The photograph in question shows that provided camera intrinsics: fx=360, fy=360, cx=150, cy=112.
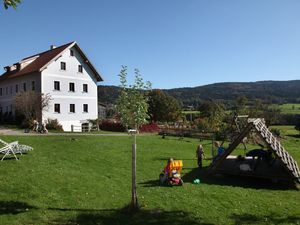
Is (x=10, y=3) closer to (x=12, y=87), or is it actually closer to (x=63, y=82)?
(x=63, y=82)

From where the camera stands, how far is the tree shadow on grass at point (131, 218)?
32.2 ft

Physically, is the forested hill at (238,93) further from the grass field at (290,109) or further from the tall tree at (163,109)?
the tall tree at (163,109)

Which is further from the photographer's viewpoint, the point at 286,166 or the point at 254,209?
the point at 286,166

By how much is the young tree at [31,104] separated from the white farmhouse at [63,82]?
3.74ft

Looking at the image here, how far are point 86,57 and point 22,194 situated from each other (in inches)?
1493

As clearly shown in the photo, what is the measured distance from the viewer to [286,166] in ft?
50.0

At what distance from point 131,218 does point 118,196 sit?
89.0 inches

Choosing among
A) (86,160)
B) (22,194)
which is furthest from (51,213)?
(86,160)

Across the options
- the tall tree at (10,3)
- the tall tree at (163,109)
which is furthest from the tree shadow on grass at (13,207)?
the tall tree at (163,109)

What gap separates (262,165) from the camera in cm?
1752

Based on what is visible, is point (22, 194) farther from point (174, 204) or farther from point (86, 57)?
point (86, 57)

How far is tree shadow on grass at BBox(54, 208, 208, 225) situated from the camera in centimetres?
980

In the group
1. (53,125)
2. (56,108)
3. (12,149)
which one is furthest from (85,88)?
(12,149)

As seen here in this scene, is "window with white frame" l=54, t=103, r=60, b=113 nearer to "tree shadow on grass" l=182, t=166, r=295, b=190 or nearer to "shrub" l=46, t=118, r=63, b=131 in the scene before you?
"shrub" l=46, t=118, r=63, b=131
